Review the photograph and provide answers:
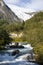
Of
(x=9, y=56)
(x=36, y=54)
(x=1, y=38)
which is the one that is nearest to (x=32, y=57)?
(x=36, y=54)

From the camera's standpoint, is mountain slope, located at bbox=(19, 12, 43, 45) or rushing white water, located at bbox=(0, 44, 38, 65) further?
mountain slope, located at bbox=(19, 12, 43, 45)

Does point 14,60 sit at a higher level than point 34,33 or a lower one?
lower

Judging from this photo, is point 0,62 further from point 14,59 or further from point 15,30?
point 15,30

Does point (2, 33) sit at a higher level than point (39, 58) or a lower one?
higher

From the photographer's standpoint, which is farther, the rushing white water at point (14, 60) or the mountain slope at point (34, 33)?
the mountain slope at point (34, 33)

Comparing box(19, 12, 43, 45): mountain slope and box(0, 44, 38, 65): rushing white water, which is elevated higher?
box(19, 12, 43, 45): mountain slope

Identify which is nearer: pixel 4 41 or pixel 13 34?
pixel 4 41

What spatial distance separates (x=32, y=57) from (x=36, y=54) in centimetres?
86

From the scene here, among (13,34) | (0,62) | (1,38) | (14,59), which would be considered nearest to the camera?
(0,62)

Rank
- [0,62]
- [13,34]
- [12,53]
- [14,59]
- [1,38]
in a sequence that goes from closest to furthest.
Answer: [0,62] → [14,59] → [12,53] → [1,38] → [13,34]

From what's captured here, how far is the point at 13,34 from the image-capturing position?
91812mm

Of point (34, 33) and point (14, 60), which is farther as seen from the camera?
point (34, 33)

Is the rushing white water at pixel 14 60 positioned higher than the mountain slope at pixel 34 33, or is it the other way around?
the mountain slope at pixel 34 33

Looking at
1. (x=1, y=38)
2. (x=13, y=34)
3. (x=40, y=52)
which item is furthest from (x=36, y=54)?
(x=13, y=34)
